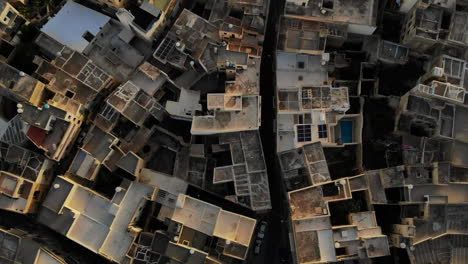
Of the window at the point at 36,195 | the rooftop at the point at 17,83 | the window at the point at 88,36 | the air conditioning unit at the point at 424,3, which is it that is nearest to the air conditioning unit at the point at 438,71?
the air conditioning unit at the point at 424,3

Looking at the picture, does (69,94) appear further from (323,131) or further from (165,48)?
(323,131)

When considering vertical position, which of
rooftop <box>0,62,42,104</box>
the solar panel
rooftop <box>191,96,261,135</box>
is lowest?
rooftop <box>0,62,42,104</box>

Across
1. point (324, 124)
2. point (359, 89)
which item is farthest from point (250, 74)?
point (359, 89)

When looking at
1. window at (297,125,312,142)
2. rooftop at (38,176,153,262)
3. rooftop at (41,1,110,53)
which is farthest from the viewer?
rooftop at (41,1,110,53)

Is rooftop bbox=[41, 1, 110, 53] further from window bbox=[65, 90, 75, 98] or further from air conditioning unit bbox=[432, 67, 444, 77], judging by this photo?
air conditioning unit bbox=[432, 67, 444, 77]

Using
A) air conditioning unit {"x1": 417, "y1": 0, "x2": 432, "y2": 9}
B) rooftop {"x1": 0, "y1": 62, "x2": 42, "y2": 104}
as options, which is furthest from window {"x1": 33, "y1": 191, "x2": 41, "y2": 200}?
air conditioning unit {"x1": 417, "y1": 0, "x2": 432, "y2": 9}

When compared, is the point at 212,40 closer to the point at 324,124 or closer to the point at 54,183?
the point at 324,124

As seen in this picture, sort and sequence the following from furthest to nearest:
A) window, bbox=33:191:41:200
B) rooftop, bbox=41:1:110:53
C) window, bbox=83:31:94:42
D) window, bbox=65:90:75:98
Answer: window, bbox=83:31:94:42, rooftop, bbox=41:1:110:53, window, bbox=65:90:75:98, window, bbox=33:191:41:200
